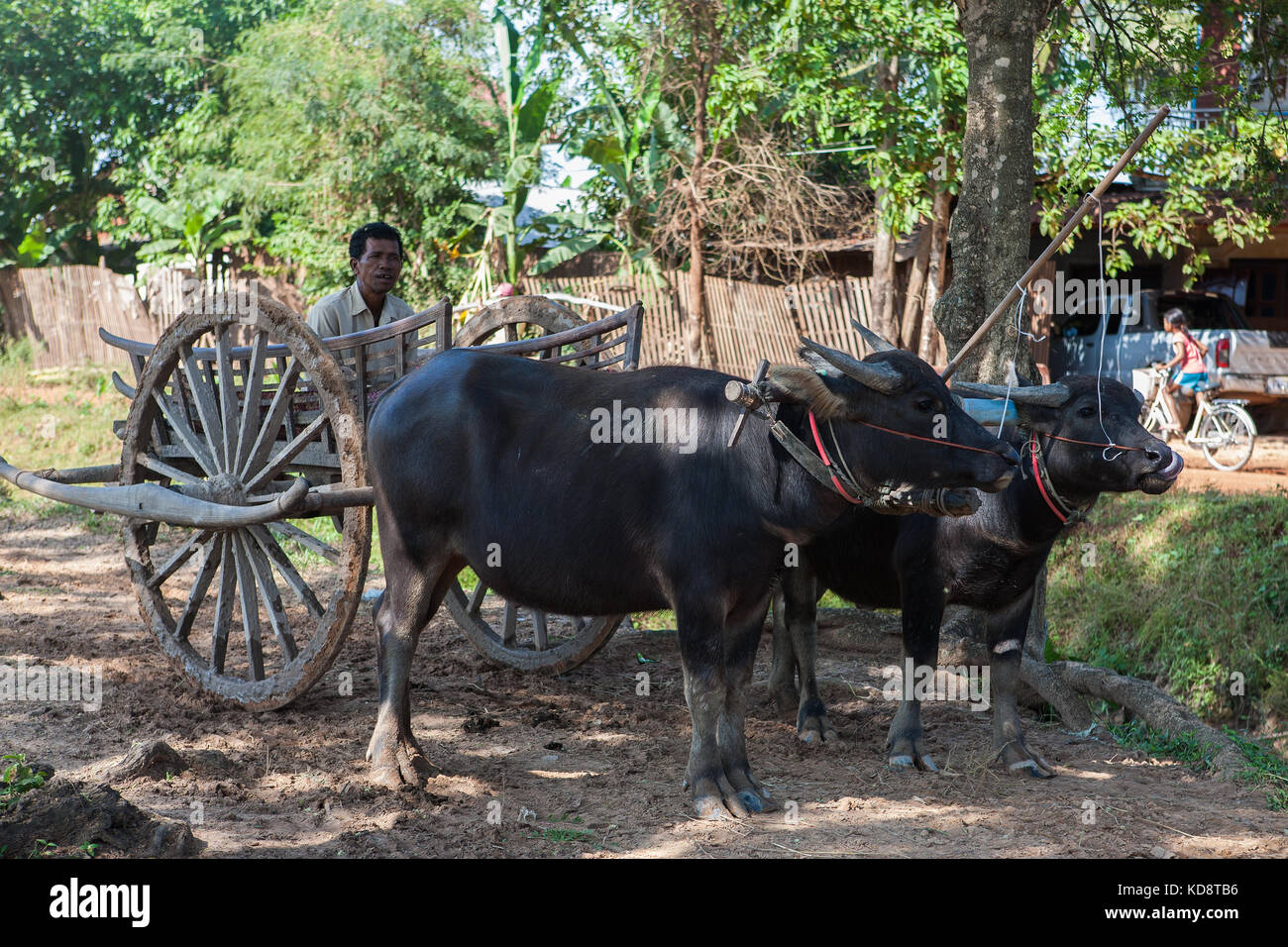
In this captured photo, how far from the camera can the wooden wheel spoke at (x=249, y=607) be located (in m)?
5.30

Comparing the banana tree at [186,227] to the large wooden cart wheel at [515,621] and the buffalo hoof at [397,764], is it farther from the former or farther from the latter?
the buffalo hoof at [397,764]

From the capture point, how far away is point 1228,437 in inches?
477

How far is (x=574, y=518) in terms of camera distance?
14.1ft

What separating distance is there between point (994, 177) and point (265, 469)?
4100 millimetres

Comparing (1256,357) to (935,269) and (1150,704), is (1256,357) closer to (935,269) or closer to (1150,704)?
(935,269)

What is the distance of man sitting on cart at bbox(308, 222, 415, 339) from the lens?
6.43m

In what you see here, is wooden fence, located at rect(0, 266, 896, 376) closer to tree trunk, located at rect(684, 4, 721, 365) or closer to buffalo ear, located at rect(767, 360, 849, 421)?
tree trunk, located at rect(684, 4, 721, 365)

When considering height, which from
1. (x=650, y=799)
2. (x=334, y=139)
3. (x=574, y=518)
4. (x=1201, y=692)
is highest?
(x=334, y=139)

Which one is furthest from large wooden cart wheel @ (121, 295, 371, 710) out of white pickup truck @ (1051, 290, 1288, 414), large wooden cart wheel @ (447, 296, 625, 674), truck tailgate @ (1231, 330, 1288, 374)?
truck tailgate @ (1231, 330, 1288, 374)

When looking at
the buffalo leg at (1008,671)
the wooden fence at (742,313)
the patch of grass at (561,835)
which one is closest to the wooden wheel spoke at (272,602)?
the patch of grass at (561,835)

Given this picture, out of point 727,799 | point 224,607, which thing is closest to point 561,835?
point 727,799
